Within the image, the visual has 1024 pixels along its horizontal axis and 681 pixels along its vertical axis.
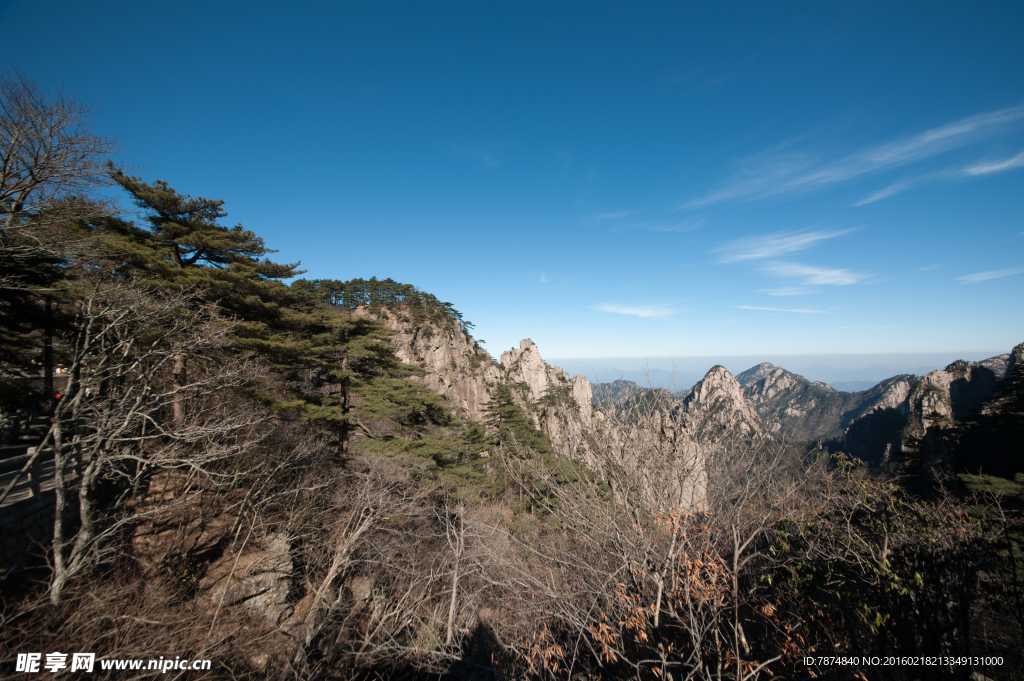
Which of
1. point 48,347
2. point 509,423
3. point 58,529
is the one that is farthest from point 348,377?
point 509,423

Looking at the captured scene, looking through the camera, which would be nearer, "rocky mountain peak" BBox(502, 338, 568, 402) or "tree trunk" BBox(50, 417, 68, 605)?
"tree trunk" BBox(50, 417, 68, 605)

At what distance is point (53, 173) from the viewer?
7.48m

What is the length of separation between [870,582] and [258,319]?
16392 millimetres

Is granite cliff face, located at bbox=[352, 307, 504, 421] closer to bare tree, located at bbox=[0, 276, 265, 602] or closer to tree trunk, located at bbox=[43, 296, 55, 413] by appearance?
bare tree, located at bbox=[0, 276, 265, 602]

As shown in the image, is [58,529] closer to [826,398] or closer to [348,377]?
[348,377]

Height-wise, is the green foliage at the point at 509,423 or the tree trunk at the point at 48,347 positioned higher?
the tree trunk at the point at 48,347

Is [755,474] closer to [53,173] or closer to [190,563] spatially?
[190,563]

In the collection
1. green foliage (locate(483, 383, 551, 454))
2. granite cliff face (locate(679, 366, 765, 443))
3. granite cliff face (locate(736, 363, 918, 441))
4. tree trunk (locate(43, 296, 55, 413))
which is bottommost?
granite cliff face (locate(736, 363, 918, 441))

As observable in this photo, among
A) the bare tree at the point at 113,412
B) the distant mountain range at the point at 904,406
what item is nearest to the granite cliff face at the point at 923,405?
the distant mountain range at the point at 904,406

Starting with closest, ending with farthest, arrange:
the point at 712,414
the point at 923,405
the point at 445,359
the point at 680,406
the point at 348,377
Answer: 1. the point at 680,406
2. the point at 712,414
3. the point at 348,377
4. the point at 923,405
5. the point at 445,359

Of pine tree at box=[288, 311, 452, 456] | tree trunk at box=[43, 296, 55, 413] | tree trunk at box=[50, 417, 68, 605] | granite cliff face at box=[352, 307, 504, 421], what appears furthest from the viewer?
granite cliff face at box=[352, 307, 504, 421]

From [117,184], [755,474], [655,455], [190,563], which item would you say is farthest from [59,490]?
[755,474]

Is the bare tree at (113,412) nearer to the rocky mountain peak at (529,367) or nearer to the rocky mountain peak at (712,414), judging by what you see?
the rocky mountain peak at (712,414)

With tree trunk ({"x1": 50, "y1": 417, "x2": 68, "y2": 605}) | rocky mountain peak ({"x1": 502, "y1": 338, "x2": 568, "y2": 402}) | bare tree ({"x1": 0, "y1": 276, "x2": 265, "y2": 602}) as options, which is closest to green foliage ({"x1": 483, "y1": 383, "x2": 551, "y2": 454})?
bare tree ({"x1": 0, "y1": 276, "x2": 265, "y2": 602})
